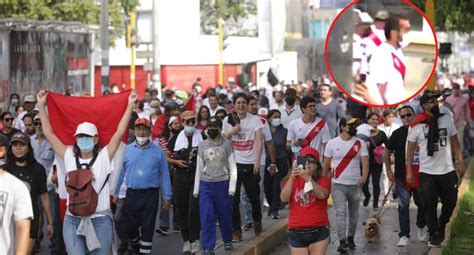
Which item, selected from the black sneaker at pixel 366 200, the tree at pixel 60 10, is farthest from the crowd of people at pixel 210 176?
the tree at pixel 60 10

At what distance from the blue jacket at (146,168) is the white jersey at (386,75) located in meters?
2.88

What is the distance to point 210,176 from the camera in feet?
50.4

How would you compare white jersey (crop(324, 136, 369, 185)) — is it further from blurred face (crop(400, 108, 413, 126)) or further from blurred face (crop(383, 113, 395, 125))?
blurred face (crop(383, 113, 395, 125))

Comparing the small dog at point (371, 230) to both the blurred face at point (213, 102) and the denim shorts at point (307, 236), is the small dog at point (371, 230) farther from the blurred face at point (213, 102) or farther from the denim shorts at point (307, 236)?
the blurred face at point (213, 102)

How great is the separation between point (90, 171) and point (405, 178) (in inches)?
231

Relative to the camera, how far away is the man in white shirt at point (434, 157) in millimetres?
15430

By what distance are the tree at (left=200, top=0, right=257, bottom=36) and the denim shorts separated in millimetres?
73173

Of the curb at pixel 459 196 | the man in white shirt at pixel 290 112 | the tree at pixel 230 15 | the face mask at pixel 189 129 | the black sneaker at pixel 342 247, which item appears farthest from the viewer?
the tree at pixel 230 15

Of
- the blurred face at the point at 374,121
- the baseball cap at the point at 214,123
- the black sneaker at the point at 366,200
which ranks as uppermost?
the baseball cap at the point at 214,123

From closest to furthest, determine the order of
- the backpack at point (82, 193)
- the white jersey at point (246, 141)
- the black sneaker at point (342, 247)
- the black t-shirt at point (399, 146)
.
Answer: the backpack at point (82, 193)
the black sneaker at point (342, 247)
the black t-shirt at point (399, 146)
the white jersey at point (246, 141)

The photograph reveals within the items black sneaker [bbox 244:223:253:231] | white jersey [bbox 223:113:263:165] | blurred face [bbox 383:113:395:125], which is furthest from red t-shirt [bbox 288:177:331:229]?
blurred face [bbox 383:113:395:125]

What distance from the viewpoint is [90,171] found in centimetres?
1162

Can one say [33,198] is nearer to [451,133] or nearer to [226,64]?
[451,133]

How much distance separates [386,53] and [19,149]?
3670 millimetres
